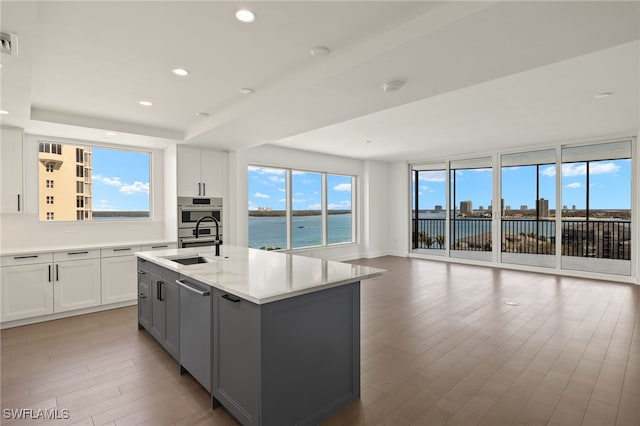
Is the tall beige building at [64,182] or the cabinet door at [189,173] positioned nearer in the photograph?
the tall beige building at [64,182]

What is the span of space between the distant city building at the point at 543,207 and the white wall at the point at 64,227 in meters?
7.55

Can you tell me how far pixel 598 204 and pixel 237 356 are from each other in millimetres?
7732

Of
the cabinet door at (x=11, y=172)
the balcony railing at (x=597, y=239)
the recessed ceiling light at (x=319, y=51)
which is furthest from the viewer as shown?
the balcony railing at (x=597, y=239)

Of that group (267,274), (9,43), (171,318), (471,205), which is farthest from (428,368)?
(471,205)

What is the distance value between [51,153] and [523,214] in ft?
29.7

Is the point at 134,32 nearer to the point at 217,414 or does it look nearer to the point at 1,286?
the point at 217,414

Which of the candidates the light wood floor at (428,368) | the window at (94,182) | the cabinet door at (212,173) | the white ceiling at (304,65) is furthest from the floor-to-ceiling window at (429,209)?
the window at (94,182)

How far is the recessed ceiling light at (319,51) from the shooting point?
2494 millimetres

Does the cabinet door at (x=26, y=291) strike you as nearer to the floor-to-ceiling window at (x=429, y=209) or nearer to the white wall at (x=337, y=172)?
the white wall at (x=337, y=172)

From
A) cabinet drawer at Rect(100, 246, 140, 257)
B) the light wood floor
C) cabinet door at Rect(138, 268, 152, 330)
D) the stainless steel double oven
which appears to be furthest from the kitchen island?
the stainless steel double oven

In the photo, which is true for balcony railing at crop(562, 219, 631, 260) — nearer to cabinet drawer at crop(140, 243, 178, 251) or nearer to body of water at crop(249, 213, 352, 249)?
body of water at crop(249, 213, 352, 249)

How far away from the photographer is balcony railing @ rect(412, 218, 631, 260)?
670cm

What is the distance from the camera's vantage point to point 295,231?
739 centimetres

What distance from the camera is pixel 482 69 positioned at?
2.47m
